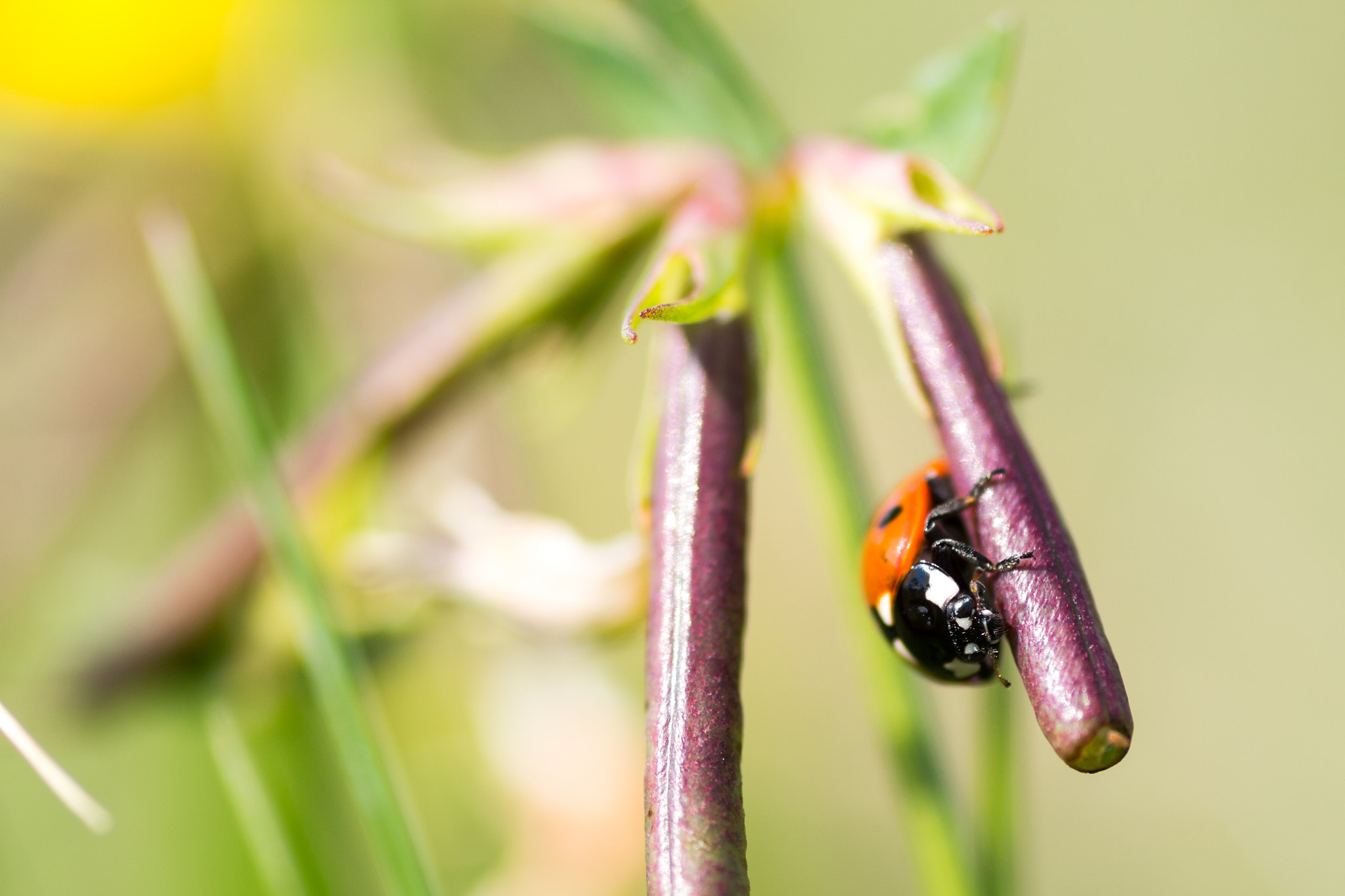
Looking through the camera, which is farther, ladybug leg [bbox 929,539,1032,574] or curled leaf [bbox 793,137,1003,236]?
curled leaf [bbox 793,137,1003,236]

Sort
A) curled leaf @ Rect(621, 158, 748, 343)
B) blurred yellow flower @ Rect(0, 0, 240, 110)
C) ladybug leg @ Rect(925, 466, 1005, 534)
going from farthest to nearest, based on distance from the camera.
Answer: blurred yellow flower @ Rect(0, 0, 240, 110), curled leaf @ Rect(621, 158, 748, 343), ladybug leg @ Rect(925, 466, 1005, 534)

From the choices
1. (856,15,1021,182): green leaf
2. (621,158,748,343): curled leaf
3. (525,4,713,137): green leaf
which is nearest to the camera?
(621,158,748,343): curled leaf

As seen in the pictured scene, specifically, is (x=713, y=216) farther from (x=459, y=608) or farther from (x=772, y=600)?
(x=772, y=600)

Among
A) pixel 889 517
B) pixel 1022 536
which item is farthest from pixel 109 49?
pixel 1022 536

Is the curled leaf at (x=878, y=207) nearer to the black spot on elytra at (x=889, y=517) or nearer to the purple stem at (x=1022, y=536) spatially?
the purple stem at (x=1022, y=536)

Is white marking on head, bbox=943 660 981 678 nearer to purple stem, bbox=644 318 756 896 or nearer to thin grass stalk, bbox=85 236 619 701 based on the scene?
purple stem, bbox=644 318 756 896

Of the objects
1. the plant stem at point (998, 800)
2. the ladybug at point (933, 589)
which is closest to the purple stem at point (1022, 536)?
the ladybug at point (933, 589)

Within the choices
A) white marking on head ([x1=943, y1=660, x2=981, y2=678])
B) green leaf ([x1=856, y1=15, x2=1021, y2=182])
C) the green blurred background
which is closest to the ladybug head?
white marking on head ([x1=943, y1=660, x2=981, y2=678])

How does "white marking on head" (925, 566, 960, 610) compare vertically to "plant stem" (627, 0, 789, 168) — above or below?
below
